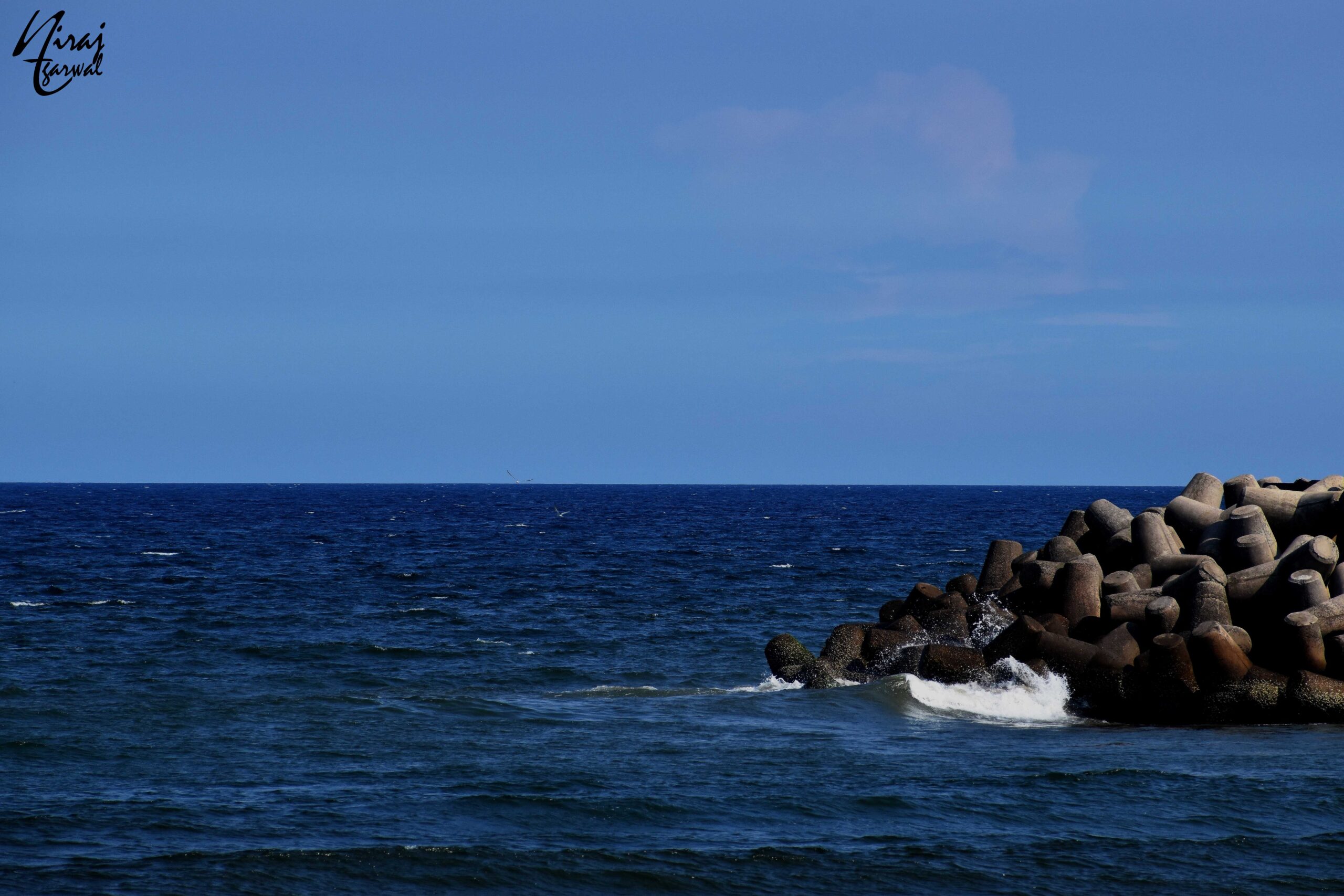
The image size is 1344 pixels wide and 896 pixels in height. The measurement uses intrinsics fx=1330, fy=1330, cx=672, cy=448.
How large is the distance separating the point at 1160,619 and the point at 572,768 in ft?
29.7

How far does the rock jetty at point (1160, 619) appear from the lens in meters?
18.4

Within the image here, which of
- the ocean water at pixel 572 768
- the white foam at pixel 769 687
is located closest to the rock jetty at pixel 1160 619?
the white foam at pixel 769 687

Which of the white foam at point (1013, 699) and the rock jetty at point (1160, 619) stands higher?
the rock jetty at point (1160, 619)

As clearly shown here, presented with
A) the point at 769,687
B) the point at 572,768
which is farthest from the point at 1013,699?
the point at 572,768

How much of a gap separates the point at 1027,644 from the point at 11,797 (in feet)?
45.6

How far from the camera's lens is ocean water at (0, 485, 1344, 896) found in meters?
12.4

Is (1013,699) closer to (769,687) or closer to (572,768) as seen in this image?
(769,687)

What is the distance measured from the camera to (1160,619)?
766 inches

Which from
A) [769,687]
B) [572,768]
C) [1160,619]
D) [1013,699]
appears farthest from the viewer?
[769,687]

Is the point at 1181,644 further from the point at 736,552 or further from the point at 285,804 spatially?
the point at 736,552

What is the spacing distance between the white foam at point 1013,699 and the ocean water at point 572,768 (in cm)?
5

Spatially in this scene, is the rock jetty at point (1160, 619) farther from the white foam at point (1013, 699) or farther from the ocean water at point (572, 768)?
the ocean water at point (572, 768)

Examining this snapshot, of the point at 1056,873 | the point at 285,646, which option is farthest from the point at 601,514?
the point at 1056,873

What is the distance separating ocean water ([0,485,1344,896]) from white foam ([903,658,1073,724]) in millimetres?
50
